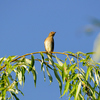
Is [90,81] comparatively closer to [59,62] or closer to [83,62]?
[83,62]

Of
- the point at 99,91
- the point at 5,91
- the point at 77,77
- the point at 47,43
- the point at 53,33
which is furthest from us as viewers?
the point at 53,33

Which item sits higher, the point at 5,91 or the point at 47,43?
the point at 47,43

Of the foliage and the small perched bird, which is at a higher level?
the small perched bird

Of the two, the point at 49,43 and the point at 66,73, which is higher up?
the point at 49,43

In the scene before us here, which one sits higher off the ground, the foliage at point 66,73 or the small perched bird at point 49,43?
the small perched bird at point 49,43

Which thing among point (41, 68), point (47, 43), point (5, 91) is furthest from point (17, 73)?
point (47, 43)

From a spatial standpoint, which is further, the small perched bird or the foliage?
the small perched bird

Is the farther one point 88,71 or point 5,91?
point 88,71

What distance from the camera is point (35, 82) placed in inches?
111

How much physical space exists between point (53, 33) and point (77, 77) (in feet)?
12.8

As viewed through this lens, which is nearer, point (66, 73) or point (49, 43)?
point (66, 73)

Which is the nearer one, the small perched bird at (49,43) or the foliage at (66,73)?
the foliage at (66,73)

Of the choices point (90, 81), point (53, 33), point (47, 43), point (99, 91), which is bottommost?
point (99, 91)

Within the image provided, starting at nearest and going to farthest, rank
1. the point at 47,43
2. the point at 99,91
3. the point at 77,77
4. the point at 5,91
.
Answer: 1. the point at 5,91
2. the point at 99,91
3. the point at 77,77
4. the point at 47,43
